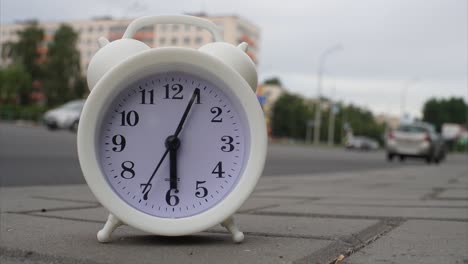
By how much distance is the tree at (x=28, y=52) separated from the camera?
92.6 meters

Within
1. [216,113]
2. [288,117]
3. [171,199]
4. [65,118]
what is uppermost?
[216,113]

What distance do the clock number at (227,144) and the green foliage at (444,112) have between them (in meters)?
132

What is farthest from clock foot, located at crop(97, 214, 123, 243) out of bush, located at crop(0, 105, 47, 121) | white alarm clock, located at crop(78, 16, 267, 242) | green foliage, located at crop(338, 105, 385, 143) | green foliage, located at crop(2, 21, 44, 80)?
green foliage, located at crop(338, 105, 385, 143)

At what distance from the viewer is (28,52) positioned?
93.6 metres

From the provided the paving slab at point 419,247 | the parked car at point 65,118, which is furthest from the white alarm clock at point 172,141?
the parked car at point 65,118

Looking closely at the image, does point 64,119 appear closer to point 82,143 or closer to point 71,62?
point 82,143

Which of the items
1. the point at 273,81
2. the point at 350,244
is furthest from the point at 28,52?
the point at 350,244

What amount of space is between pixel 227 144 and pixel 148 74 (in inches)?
15.8

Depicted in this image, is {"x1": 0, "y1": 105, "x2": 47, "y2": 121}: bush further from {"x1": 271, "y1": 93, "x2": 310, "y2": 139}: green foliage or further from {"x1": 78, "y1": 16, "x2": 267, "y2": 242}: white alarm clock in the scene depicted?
{"x1": 271, "y1": 93, "x2": 310, "y2": 139}: green foliage

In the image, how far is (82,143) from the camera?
2371 millimetres

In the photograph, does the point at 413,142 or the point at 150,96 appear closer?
the point at 150,96

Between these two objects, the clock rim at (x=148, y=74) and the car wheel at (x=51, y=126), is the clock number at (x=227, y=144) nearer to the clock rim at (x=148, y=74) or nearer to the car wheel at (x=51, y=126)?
the clock rim at (x=148, y=74)

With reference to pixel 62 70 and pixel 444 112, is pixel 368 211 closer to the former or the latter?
pixel 62 70

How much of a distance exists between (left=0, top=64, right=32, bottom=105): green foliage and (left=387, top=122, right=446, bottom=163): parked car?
74321mm
